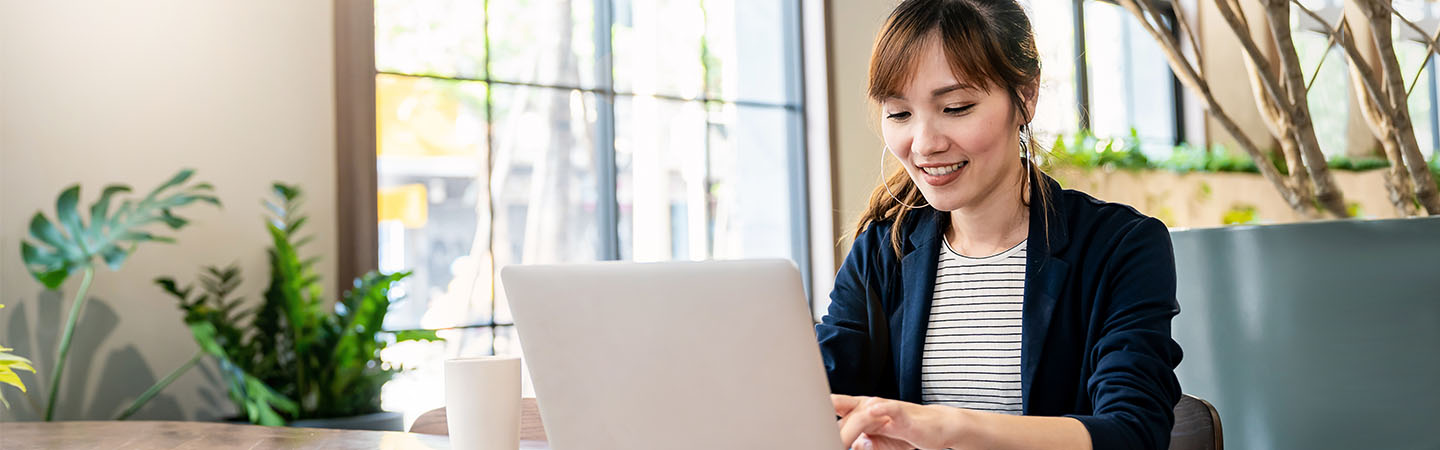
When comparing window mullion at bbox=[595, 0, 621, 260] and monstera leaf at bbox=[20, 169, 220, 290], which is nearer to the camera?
monstera leaf at bbox=[20, 169, 220, 290]

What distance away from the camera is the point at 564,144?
147 inches

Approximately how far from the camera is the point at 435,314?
11.0ft

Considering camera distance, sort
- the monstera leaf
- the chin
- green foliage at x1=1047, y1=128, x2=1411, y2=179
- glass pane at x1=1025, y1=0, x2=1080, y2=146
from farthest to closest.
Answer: glass pane at x1=1025, y1=0, x2=1080, y2=146 < green foliage at x1=1047, y1=128, x2=1411, y2=179 < the monstera leaf < the chin

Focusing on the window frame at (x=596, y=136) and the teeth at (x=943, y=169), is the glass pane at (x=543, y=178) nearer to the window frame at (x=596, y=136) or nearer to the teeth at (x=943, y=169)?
the window frame at (x=596, y=136)

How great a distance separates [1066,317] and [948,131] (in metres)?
0.25

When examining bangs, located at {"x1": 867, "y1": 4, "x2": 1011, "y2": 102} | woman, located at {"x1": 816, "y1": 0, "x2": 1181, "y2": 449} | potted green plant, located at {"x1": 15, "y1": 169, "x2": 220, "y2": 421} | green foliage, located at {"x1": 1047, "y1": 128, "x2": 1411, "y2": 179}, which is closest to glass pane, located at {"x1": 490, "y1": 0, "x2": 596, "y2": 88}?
potted green plant, located at {"x1": 15, "y1": 169, "x2": 220, "y2": 421}

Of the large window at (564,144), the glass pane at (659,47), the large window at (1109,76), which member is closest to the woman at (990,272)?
the large window at (564,144)

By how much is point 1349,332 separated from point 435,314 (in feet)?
8.65

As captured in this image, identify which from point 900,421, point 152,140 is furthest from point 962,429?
point 152,140

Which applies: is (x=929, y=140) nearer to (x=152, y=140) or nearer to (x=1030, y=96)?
(x=1030, y=96)

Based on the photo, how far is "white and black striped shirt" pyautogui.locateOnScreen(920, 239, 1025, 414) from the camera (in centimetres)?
124

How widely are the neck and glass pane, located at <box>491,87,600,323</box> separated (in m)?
2.39

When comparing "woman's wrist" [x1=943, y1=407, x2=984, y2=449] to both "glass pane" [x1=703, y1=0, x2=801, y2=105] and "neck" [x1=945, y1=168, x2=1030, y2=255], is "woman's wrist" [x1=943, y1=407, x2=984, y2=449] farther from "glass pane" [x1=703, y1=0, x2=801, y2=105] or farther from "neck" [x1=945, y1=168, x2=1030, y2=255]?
"glass pane" [x1=703, y1=0, x2=801, y2=105]

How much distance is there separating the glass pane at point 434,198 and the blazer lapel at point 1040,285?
7.64ft
